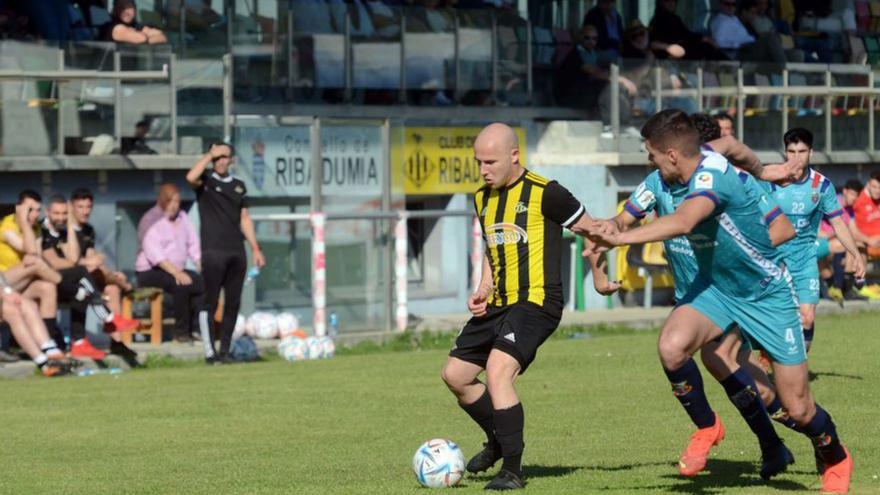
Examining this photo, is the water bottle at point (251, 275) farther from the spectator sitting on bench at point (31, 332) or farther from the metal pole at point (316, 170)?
the spectator sitting on bench at point (31, 332)

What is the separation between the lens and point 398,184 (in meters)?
25.1

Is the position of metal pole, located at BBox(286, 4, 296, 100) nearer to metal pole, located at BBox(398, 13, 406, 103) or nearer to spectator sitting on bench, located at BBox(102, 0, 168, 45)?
metal pole, located at BBox(398, 13, 406, 103)

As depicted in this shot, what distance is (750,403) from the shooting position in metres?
10.6

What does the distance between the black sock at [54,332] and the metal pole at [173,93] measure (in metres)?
3.41

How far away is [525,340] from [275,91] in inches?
614

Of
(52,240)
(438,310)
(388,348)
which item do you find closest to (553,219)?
(52,240)

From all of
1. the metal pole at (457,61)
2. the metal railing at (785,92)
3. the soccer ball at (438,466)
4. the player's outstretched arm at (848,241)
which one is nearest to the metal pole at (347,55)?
the metal pole at (457,61)

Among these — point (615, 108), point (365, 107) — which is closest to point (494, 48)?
point (615, 108)

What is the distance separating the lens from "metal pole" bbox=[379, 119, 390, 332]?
79.7 ft

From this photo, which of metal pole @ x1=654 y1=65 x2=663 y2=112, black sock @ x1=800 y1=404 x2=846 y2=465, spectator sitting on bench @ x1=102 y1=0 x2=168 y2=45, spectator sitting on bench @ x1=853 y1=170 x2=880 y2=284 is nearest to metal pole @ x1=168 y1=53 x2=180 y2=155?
spectator sitting on bench @ x1=102 y1=0 x2=168 y2=45

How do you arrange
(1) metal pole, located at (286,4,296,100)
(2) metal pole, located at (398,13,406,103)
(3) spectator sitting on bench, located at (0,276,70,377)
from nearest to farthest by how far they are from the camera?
1. (3) spectator sitting on bench, located at (0,276,70,377)
2. (1) metal pole, located at (286,4,296,100)
3. (2) metal pole, located at (398,13,406,103)

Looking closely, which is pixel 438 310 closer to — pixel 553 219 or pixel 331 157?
pixel 331 157

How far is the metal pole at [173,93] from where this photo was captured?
73.5ft

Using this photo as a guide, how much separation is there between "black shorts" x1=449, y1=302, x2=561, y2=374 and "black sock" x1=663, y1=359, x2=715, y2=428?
30.7 inches
